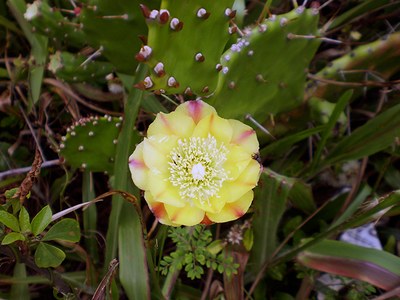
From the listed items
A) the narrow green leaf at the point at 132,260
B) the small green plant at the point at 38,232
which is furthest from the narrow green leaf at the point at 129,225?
the small green plant at the point at 38,232

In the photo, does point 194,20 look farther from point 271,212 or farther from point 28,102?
point 28,102

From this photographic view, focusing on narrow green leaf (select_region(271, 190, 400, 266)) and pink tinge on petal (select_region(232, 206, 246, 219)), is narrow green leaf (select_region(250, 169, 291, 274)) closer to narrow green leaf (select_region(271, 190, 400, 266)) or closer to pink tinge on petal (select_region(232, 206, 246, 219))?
narrow green leaf (select_region(271, 190, 400, 266))

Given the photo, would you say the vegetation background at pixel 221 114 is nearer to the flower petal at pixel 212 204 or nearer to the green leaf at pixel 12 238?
the green leaf at pixel 12 238

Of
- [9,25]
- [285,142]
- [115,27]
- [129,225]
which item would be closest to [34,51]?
[9,25]

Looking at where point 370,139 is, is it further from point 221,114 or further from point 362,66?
point 221,114

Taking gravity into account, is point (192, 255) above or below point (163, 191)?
below

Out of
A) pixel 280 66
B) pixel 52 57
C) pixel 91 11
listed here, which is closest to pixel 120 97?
pixel 52 57

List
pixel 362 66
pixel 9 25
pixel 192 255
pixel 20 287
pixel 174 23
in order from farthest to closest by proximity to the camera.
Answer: pixel 9 25
pixel 362 66
pixel 20 287
pixel 192 255
pixel 174 23

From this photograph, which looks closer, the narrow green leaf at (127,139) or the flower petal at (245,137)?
the flower petal at (245,137)
